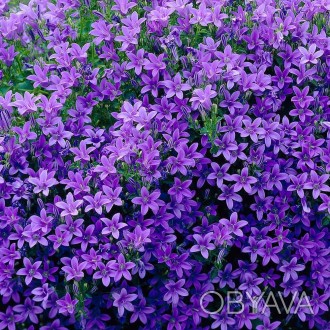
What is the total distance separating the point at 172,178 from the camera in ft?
10.2

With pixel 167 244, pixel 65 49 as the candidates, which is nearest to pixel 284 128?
pixel 167 244

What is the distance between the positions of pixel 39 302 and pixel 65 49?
1.40 meters

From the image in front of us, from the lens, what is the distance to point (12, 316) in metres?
3.01

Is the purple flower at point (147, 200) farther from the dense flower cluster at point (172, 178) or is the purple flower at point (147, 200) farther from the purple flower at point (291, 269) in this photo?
the purple flower at point (291, 269)

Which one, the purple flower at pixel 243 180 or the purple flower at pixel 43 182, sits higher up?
the purple flower at pixel 43 182

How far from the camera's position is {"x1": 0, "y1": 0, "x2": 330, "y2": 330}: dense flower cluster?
297 centimetres

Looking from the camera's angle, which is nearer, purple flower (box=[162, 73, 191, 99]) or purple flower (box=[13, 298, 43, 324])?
purple flower (box=[13, 298, 43, 324])

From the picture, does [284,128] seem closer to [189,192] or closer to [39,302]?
[189,192]

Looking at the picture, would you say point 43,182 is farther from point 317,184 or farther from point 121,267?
point 317,184

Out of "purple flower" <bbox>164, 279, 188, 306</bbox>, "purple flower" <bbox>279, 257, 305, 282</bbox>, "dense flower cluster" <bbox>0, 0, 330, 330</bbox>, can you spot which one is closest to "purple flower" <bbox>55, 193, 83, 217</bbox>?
"dense flower cluster" <bbox>0, 0, 330, 330</bbox>

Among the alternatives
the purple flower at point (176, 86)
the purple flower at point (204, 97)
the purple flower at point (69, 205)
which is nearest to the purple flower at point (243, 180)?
the purple flower at point (204, 97)

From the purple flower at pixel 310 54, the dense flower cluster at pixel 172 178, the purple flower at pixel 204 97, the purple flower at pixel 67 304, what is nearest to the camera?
the purple flower at pixel 67 304

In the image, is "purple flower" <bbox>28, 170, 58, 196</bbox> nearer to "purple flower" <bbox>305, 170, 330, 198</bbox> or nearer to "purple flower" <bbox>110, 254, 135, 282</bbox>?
"purple flower" <bbox>110, 254, 135, 282</bbox>

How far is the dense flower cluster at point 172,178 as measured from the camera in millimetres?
2969
